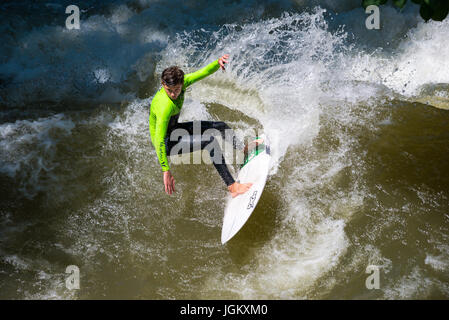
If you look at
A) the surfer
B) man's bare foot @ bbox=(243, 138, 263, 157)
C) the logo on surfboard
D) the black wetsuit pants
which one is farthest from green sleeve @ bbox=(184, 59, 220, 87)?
the logo on surfboard

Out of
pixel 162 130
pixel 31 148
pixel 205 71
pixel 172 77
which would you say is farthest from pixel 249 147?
pixel 31 148

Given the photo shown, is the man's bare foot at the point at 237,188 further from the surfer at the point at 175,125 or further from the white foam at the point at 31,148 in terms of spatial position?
the white foam at the point at 31,148

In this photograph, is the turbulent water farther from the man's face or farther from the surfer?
the man's face

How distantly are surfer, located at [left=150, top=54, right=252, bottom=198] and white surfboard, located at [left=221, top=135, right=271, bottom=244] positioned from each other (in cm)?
9

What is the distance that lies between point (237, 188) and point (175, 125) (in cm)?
80

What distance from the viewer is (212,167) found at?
409 cm

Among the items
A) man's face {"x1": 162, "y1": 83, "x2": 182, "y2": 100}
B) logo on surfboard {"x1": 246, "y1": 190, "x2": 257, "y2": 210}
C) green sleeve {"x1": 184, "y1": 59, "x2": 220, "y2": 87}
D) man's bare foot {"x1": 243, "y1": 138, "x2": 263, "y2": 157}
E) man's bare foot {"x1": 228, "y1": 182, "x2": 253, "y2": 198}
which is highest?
green sleeve {"x1": 184, "y1": 59, "x2": 220, "y2": 87}

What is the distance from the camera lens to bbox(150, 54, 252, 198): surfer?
2.98 metres

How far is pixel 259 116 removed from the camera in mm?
4559

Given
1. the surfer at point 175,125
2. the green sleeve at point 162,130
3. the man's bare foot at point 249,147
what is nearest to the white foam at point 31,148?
the surfer at point 175,125

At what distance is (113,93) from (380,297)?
3.95 meters

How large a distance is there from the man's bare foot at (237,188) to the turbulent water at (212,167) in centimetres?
26

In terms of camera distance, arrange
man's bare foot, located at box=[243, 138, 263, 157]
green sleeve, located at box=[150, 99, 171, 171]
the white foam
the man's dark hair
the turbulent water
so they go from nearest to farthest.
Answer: the man's dark hair, green sleeve, located at box=[150, 99, 171, 171], the turbulent water, man's bare foot, located at box=[243, 138, 263, 157], the white foam
